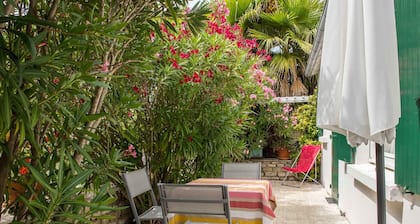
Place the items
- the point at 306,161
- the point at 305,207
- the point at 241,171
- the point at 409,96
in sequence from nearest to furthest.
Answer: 1. the point at 409,96
2. the point at 241,171
3. the point at 305,207
4. the point at 306,161

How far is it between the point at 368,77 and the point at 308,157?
8.11 m

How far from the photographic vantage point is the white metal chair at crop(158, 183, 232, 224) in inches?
129

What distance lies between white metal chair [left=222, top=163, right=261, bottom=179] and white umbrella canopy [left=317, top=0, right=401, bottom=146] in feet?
9.26

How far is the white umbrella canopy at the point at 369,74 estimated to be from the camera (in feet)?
6.97

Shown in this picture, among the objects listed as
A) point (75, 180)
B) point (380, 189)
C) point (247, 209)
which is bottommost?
point (247, 209)

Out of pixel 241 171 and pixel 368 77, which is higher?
pixel 368 77

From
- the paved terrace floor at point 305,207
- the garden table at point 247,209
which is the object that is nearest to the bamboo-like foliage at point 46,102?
the garden table at point 247,209

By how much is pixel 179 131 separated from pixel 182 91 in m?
0.56

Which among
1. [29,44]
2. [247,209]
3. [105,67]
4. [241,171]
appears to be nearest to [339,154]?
[241,171]

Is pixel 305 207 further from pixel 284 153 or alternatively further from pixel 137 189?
pixel 284 153

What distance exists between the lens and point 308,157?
9961 millimetres

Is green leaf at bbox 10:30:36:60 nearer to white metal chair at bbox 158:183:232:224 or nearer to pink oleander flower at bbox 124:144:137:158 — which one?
white metal chair at bbox 158:183:232:224

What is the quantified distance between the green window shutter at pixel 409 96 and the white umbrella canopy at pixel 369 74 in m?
0.48

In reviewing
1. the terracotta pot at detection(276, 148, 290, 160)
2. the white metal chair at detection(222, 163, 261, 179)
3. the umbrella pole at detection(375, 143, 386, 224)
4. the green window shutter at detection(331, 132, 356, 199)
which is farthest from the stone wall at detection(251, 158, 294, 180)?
the umbrella pole at detection(375, 143, 386, 224)
